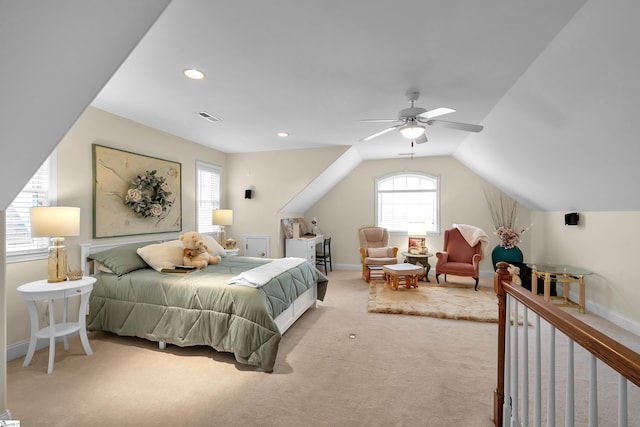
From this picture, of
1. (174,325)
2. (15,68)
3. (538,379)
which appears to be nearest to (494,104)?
(538,379)

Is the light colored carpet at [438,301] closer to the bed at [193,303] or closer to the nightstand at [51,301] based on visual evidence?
the bed at [193,303]

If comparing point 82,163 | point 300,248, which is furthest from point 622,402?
point 300,248

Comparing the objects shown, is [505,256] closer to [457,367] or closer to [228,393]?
[457,367]

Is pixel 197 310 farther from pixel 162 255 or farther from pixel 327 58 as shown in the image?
pixel 327 58

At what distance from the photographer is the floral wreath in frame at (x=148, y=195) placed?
12.3 feet

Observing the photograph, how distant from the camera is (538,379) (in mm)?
1378

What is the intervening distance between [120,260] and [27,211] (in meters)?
0.90

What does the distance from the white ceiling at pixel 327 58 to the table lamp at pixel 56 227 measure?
4.04ft

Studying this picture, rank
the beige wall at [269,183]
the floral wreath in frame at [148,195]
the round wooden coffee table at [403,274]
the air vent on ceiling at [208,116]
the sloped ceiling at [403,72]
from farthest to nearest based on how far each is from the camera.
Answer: the beige wall at [269,183]
the round wooden coffee table at [403,274]
the floral wreath in frame at [148,195]
the air vent on ceiling at [208,116]
the sloped ceiling at [403,72]

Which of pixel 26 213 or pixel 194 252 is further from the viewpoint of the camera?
pixel 194 252

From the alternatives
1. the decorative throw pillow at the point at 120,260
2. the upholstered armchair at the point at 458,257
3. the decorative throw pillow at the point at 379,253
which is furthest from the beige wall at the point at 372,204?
the decorative throw pillow at the point at 120,260

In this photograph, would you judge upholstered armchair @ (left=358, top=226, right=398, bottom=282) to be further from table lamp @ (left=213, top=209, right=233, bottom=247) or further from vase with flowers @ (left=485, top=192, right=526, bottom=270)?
table lamp @ (left=213, top=209, right=233, bottom=247)

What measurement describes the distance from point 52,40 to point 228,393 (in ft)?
7.70

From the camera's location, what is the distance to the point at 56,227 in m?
2.60
